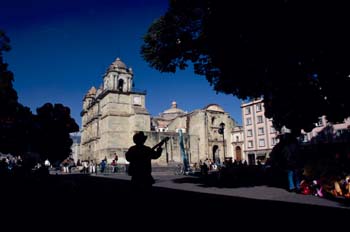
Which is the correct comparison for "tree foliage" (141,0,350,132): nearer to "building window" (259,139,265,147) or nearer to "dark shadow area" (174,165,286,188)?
"dark shadow area" (174,165,286,188)

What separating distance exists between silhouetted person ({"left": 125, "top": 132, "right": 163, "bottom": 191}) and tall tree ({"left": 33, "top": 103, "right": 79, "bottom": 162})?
2566 cm

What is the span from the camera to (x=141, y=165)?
4.80 m

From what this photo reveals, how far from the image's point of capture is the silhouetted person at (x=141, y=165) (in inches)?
185

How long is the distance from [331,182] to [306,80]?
5.72 meters

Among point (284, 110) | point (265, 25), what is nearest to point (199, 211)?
point (265, 25)

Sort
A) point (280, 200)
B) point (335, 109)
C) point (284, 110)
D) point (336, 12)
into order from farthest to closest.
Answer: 1. point (284, 110)
2. point (335, 109)
3. point (336, 12)
4. point (280, 200)

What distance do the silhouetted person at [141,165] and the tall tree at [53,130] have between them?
84.2 feet

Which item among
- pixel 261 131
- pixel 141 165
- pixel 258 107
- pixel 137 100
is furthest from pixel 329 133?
pixel 141 165

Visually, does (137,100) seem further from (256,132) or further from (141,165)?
(141,165)

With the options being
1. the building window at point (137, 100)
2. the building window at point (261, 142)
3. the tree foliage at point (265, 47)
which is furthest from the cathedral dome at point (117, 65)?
the tree foliage at point (265, 47)

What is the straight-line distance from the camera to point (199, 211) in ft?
20.3

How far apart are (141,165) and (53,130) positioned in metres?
26.5

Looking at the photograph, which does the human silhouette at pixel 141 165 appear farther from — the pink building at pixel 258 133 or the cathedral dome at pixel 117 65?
the cathedral dome at pixel 117 65

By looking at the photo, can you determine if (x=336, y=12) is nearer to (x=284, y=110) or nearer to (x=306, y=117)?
(x=284, y=110)
